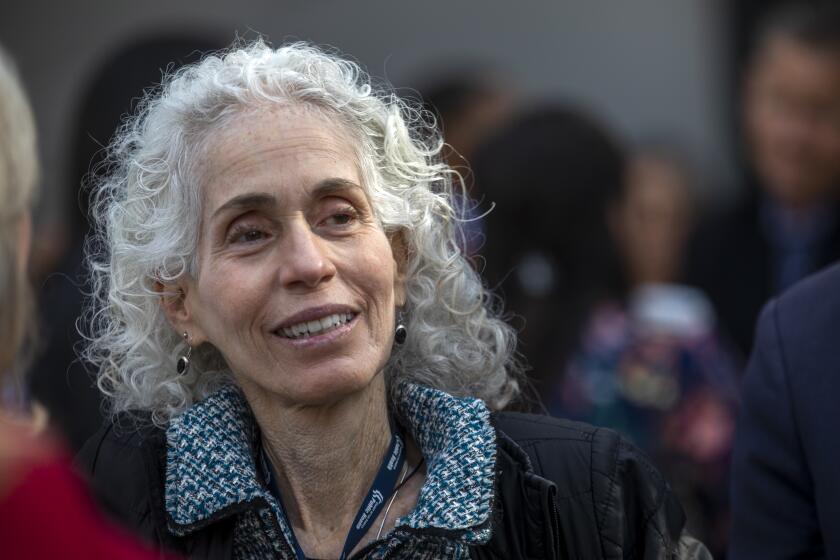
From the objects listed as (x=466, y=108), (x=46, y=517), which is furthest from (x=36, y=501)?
(x=466, y=108)

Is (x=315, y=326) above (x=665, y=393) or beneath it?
above

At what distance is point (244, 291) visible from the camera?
2.76 meters

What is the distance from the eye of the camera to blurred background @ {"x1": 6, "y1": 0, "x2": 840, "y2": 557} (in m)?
4.02

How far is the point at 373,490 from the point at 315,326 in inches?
14.2

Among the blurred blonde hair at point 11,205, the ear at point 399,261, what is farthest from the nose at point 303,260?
the blurred blonde hair at point 11,205

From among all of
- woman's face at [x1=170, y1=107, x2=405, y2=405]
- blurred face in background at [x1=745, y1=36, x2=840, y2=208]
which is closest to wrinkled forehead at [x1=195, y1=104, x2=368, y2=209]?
woman's face at [x1=170, y1=107, x2=405, y2=405]

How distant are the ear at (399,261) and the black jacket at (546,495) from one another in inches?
13.3

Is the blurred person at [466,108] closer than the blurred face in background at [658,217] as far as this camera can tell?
Yes

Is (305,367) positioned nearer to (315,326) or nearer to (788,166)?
(315,326)

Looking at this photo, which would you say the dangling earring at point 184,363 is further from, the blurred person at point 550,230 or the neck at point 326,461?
the blurred person at point 550,230

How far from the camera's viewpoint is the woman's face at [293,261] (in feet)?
8.97

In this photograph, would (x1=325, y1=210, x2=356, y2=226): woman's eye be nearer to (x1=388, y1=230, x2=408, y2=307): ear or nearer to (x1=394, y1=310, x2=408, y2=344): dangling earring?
(x1=388, y1=230, x2=408, y2=307): ear

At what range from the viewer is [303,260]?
8.89ft

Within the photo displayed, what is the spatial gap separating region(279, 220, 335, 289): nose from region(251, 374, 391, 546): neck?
272 mm
